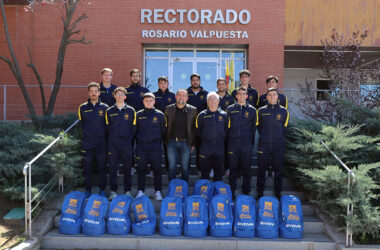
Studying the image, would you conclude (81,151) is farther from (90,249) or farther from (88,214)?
(90,249)

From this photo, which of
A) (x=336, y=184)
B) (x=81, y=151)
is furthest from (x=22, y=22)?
(x=336, y=184)

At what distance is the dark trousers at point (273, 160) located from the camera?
545cm

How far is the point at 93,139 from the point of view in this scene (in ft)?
18.0

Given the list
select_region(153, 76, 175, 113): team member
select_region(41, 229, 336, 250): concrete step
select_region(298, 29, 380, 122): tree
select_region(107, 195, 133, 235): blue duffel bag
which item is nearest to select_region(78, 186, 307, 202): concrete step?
select_region(107, 195, 133, 235): blue duffel bag

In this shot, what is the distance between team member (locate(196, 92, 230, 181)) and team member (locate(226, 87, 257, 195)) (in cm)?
14

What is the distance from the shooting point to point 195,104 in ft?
21.2

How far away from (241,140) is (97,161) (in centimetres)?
250

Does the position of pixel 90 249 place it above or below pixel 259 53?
Answer: below

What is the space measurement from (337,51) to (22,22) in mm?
10166

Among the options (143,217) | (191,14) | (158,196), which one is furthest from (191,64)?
(143,217)

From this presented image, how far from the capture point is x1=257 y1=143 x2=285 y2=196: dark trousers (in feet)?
17.9

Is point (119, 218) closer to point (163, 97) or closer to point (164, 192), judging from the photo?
point (164, 192)

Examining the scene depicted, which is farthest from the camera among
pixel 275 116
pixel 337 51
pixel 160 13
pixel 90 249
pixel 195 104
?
pixel 160 13

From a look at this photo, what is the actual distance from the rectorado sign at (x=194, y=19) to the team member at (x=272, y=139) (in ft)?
19.6
